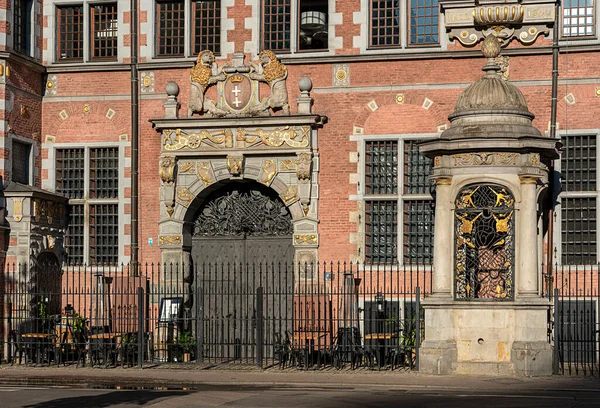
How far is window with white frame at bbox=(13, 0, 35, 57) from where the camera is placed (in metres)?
28.6

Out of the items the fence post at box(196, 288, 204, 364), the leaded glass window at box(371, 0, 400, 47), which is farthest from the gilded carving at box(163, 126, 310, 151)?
the fence post at box(196, 288, 204, 364)

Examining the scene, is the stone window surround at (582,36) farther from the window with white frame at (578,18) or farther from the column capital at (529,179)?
the column capital at (529,179)

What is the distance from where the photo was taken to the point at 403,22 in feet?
90.5

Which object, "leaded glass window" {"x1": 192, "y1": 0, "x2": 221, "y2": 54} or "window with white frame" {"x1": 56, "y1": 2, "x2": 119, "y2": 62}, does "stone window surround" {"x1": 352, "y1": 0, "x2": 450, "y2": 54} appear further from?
"window with white frame" {"x1": 56, "y1": 2, "x2": 119, "y2": 62}

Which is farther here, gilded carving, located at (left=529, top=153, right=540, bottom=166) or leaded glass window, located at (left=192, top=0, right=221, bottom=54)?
leaded glass window, located at (left=192, top=0, right=221, bottom=54)

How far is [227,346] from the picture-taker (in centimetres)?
2764

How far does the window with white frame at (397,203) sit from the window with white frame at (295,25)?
9.43 ft

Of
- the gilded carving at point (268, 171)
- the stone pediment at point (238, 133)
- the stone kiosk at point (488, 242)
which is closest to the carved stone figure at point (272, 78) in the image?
the stone pediment at point (238, 133)

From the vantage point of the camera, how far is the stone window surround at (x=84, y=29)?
29.2 meters

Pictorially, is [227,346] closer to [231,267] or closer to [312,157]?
[231,267]

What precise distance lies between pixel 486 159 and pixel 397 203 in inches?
175

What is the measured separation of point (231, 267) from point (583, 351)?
8658 mm

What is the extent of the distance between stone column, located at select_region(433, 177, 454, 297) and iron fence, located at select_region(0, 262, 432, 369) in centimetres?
127

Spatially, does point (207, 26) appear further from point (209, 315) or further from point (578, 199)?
point (578, 199)
